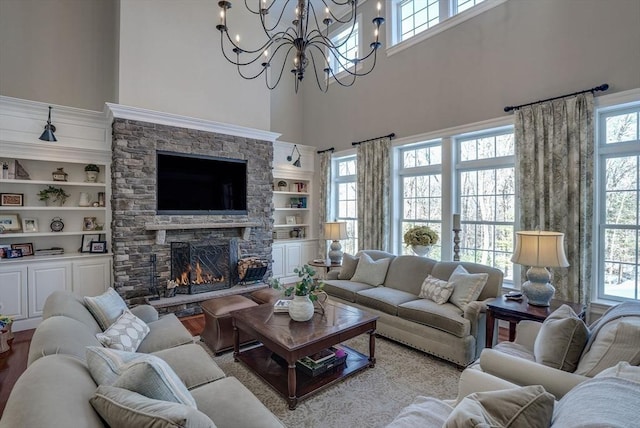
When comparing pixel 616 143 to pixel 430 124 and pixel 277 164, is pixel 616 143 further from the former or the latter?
pixel 277 164

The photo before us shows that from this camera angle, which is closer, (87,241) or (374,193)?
(87,241)

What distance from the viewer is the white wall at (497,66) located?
3324 millimetres

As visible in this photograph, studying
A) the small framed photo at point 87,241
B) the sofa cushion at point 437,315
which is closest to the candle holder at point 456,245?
the sofa cushion at point 437,315

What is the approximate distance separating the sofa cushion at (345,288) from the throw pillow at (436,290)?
81 cm

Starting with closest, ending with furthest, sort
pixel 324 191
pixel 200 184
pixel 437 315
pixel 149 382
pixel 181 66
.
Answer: pixel 149 382, pixel 437 315, pixel 181 66, pixel 200 184, pixel 324 191

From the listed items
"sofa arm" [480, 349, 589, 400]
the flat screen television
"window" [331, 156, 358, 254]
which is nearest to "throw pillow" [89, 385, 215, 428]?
"sofa arm" [480, 349, 589, 400]

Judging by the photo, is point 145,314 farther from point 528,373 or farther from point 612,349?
point 612,349

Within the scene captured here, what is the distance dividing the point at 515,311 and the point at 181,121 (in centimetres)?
508

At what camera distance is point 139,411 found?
3.72ft

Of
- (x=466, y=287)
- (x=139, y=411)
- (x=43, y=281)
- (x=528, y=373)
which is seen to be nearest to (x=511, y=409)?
(x=528, y=373)

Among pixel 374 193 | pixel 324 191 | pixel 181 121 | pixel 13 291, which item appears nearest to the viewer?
pixel 13 291

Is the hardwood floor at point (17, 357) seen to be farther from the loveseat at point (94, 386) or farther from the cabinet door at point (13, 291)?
the loveseat at point (94, 386)

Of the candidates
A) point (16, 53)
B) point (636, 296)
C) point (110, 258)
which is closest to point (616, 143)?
point (636, 296)

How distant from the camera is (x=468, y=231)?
466 cm
